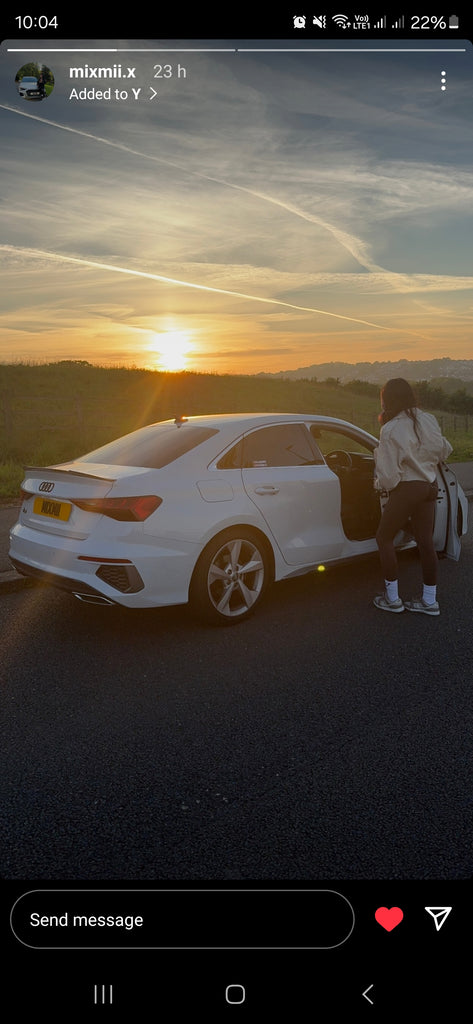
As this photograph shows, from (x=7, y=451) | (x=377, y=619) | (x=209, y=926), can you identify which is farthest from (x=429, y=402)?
(x=209, y=926)

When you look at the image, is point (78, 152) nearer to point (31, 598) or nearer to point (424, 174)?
point (424, 174)

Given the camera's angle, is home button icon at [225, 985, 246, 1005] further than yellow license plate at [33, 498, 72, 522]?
No

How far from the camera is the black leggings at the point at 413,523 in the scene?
5.13m

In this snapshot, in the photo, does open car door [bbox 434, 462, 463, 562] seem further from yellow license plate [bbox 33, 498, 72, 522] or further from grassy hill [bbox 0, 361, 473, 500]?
grassy hill [bbox 0, 361, 473, 500]

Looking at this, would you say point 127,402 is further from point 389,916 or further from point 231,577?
point 389,916

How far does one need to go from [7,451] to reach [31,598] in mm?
10786

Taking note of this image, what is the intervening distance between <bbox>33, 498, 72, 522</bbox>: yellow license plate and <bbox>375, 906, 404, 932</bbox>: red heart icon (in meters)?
3.43

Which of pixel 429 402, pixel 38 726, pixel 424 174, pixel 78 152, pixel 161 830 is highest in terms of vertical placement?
pixel 78 152

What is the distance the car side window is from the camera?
5.30 m

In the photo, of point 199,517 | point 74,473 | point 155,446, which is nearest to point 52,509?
point 74,473

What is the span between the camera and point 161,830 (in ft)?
8.43
